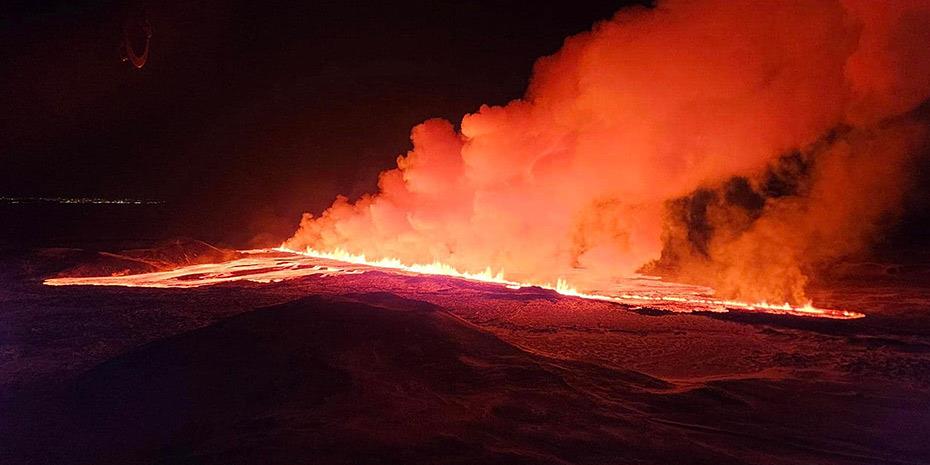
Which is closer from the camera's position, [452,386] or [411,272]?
[452,386]

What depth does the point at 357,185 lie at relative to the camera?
3906cm

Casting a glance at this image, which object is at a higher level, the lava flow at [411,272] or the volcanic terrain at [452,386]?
the lava flow at [411,272]

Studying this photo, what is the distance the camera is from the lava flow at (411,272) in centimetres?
1284

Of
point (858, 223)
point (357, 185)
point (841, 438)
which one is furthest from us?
point (357, 185)

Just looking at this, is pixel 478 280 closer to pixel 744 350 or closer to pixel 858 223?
pixel 744 350

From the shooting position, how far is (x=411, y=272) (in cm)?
1816

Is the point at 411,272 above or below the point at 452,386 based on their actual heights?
above

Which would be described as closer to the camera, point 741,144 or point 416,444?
point 416,444

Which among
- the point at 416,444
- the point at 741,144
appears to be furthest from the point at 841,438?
the point at 741,144

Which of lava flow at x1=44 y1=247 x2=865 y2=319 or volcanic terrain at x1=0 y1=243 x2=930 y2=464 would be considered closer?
volcanic terrain at x1=0 y1=243 x2=930 y2=464

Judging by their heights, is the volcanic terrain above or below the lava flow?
below

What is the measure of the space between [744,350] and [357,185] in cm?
3288

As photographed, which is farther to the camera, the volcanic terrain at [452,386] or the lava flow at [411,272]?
the lava flow at [411,272]

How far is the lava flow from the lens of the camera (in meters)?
12.8
